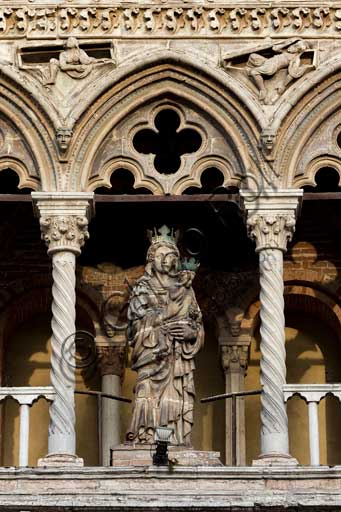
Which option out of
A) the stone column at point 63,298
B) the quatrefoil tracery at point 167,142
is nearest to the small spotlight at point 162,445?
the stone column at point 63,298

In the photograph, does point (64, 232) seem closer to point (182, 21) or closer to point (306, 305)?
point (182, 21)

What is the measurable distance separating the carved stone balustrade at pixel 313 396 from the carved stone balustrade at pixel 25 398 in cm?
237

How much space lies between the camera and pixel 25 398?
26000 millimetres

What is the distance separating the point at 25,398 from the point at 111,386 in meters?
2.29

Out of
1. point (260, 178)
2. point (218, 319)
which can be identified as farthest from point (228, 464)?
point (260, 178)

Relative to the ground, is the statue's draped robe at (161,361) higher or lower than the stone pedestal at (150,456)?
higher

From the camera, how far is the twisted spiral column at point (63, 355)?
84.3 feet

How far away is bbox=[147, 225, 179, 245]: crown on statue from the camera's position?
87.8 ft

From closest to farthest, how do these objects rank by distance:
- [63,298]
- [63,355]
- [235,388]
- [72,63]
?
[63,355] → [63,298] → [72,63] → [235,388]

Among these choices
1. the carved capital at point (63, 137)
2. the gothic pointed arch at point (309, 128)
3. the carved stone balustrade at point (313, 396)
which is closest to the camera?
the carved stone balustrade at point (313, 396)

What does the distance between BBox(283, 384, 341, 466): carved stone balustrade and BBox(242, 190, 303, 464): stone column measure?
12 cm

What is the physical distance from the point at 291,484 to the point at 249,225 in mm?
2889

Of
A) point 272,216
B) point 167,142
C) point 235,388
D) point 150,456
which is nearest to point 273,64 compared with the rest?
point 272,216

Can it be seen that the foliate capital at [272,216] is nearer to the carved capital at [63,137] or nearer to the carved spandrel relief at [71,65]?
the carved capital at [63,137]
